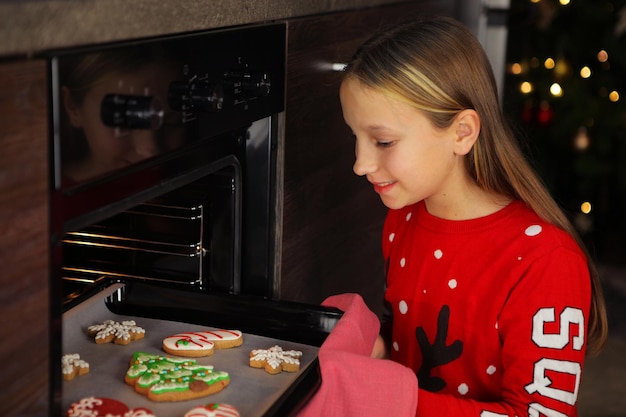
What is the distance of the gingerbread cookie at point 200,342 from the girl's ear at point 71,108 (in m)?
0.40

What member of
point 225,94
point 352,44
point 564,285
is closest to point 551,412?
point 564,285

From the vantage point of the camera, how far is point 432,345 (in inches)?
53.0

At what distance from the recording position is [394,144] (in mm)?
1218

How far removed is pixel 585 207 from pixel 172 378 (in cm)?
296

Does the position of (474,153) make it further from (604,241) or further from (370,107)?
(604,241)

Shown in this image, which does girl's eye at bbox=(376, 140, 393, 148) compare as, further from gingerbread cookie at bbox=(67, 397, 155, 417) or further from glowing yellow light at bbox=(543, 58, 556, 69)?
glowing yellow light at bbox=(543, 58, 556, 69)

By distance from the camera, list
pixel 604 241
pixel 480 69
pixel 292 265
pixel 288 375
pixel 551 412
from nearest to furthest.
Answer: pixel 288 375
pixel 551 412
pixel 480 69
pixel 292 265
pixel 604 241

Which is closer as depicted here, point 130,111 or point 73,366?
point 130,111

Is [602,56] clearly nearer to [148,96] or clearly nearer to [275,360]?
[275,360]

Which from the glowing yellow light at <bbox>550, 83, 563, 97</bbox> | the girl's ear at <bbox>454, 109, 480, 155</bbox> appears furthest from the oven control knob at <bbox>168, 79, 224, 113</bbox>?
the glowing yellow light at <bbox>550, 83, 563, 97</bbox>

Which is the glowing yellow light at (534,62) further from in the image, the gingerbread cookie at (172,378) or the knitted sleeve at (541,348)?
the gingerbread cookie at (172,378)

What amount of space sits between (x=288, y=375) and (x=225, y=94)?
358mm

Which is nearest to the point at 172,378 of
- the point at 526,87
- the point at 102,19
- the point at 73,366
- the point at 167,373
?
the point at 167,373

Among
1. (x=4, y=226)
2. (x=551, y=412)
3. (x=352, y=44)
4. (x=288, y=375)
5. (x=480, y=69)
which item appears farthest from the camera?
(x=352, y=44)
